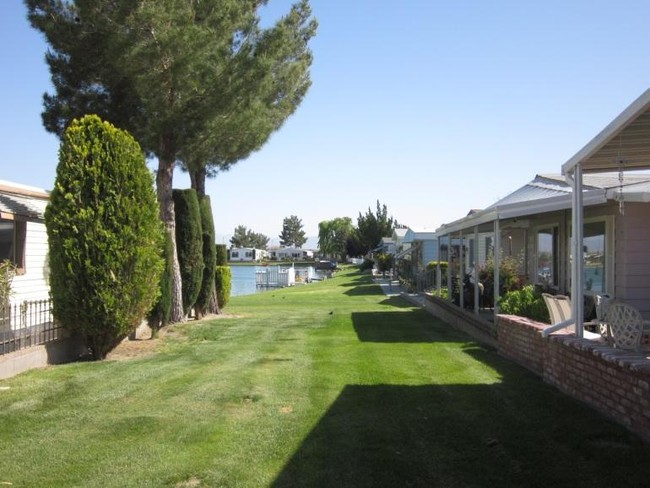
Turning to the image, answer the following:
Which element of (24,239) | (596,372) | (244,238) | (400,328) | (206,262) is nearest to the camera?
(596,372)

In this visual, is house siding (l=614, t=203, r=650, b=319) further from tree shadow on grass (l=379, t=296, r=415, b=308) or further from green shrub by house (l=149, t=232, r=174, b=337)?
tree shadow on grass (l=379, t=296, r=415, b=308)

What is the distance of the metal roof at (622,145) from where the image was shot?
5.32 m

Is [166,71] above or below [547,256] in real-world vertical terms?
above

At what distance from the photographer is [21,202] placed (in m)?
11.7

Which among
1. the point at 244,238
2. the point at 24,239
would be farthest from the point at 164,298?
the point at 244,238

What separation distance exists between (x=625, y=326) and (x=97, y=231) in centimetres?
672

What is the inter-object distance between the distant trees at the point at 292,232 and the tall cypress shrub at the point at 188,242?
5405 inches

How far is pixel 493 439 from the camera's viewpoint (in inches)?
193

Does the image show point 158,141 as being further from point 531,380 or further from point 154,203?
point 531,380

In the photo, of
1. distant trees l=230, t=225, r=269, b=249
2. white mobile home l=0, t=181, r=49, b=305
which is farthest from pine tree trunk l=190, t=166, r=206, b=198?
distant trees l=230, t=225, r=269, b=249

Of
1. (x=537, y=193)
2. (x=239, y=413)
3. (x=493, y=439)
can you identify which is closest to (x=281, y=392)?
(x=239, y=413)

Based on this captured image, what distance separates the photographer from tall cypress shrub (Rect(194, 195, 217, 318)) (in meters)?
15.5

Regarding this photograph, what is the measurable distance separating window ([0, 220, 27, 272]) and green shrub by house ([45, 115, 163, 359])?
119 inches

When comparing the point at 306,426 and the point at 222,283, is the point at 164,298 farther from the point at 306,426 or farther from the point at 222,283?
the point at 306,426
